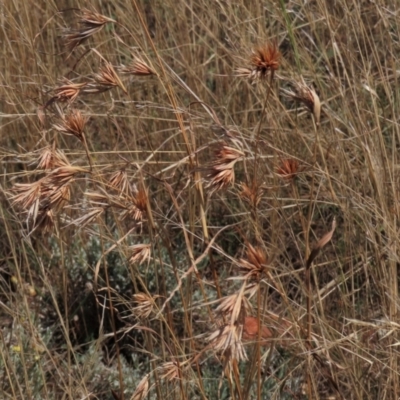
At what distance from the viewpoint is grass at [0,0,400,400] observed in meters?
1.22

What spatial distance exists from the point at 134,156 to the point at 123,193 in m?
1.14

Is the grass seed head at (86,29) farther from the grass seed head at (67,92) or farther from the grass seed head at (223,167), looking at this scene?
the grass seed head at (223,167)

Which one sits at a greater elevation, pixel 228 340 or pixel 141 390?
pixel 228 340

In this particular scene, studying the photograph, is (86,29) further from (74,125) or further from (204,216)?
(204,216)

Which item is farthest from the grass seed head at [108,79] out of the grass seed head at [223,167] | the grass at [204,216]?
the grass seed head at [223,167]

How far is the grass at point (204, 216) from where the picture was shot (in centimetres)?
122

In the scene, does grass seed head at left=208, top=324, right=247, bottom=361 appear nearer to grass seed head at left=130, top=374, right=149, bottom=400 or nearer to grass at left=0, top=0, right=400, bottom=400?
grass at left=0, top=0, right=400, bottom=400

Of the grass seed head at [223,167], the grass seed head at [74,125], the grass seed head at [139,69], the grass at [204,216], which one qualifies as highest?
the grass seed head at [139,69]

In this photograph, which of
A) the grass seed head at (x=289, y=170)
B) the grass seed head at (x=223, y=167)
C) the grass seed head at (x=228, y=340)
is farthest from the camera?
the grass seed head at (x=289, y=170)

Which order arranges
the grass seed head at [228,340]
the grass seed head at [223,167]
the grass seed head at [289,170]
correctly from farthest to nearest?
the grass seed head at [289,170] → the grass seed head at [223,167] → the grass seed head at [228,340]

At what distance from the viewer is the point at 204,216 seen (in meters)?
1.30

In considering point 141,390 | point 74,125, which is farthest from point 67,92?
point 141,390

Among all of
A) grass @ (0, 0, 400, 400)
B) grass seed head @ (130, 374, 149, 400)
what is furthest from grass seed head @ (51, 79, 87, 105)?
grass seed head @ (130, 374, 149, 400)

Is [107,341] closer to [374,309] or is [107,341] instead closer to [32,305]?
[32,305]
